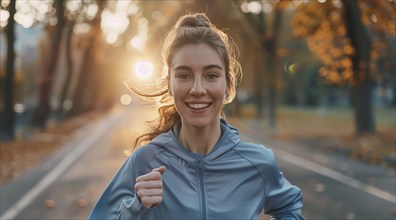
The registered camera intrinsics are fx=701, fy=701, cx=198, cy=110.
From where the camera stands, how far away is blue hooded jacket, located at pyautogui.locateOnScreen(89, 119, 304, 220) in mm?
2506

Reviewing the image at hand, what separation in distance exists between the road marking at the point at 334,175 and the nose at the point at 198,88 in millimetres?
8749

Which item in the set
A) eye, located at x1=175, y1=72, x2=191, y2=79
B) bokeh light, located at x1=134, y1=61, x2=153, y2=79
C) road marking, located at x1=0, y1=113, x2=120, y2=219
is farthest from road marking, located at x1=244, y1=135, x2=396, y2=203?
eye, located at x1=175, y1=72, x2=191, y2=79

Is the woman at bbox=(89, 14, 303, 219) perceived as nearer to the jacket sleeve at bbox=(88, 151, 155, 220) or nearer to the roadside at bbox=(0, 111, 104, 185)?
the jacket sleeve at bbox=(88, 151, 155, 220)

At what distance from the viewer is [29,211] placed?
32.4 feet

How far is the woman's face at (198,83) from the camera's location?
2.56m

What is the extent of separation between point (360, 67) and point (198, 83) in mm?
23090

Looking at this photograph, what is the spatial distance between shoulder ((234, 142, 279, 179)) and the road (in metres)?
3.23

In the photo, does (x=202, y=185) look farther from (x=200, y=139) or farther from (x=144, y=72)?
(x=144, y=72)

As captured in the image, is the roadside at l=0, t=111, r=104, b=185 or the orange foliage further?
the orange foliage

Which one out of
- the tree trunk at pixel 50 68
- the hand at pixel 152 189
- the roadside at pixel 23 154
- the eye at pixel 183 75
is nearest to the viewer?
the hand at pixel 152 189

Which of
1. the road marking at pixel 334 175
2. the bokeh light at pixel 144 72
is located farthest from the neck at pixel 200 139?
the road marking at pixel 334 175

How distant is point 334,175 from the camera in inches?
547

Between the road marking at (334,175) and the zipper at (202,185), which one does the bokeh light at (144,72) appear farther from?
the road marking at (334,175)

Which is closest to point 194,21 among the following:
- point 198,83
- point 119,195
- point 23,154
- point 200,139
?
point 198,83
